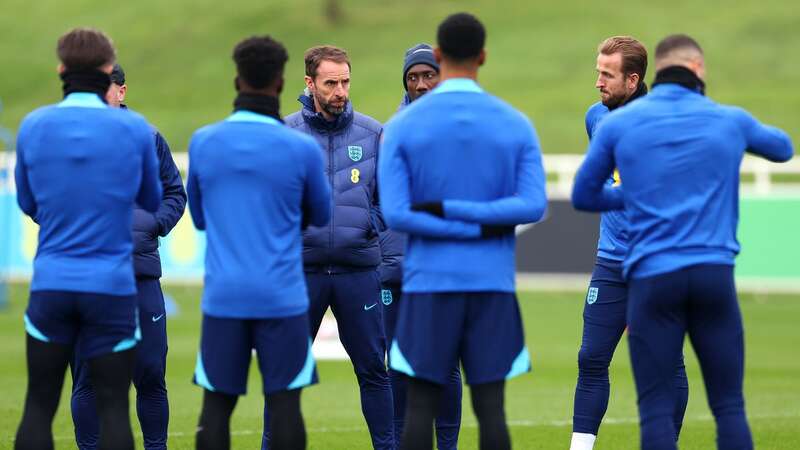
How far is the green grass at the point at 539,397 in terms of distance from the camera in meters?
9.97

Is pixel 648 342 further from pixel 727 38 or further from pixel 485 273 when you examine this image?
pixel 727 38

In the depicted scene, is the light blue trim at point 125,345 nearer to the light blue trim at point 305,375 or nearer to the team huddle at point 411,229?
the team huddle at point 411,229

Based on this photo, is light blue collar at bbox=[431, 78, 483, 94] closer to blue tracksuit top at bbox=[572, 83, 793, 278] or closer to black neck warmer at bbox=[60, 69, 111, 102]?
blue tracksuit top at bbox=[572, 83, 793, 278]

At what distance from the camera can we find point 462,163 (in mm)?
6227

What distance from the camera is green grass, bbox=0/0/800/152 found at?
145ft

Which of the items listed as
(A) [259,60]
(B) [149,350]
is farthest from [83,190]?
(B) [149,350]

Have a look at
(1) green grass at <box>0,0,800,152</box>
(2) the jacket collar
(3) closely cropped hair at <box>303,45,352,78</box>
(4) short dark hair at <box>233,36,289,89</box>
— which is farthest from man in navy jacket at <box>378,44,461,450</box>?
(1) green grass at <box>0,0,800,152</box>

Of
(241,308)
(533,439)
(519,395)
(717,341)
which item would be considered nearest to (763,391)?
(519,395)

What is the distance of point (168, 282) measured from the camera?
73.0ft

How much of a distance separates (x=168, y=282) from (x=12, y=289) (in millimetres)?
2602

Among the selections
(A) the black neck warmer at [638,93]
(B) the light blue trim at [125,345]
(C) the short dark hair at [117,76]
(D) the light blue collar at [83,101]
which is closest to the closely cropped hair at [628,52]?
(A) the black neck warmer at [638,93]

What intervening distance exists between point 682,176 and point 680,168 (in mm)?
36

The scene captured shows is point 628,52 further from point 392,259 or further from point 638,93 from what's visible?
point 392,259

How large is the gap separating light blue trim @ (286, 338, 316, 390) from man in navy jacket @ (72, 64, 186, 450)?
67.8 inches
